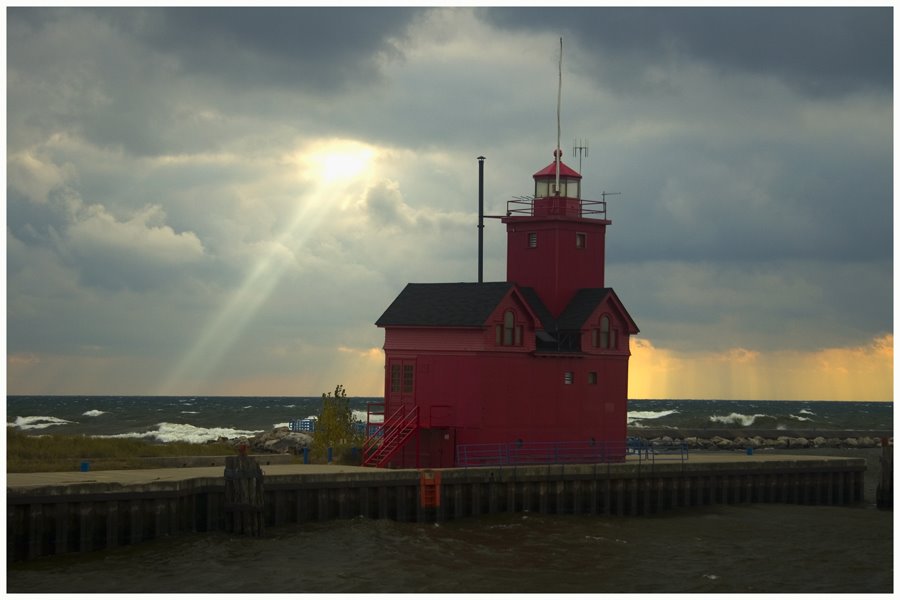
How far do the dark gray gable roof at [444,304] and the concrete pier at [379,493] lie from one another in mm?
5921

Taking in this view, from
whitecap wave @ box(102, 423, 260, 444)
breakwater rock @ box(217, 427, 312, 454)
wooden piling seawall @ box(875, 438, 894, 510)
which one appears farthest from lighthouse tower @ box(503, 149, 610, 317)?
whitecap wave @ box(102, 423, 260, 444)

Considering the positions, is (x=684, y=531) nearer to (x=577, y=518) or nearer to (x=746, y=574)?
(x=577, y=518)

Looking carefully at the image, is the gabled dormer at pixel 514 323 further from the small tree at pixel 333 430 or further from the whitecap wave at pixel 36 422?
the whitecap wave at pixel 36 422

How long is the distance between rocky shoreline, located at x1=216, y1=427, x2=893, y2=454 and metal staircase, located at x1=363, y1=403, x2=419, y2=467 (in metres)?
30.3

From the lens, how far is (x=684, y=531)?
44844mm

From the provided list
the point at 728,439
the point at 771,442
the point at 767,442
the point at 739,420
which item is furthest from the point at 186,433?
the point at 739,420

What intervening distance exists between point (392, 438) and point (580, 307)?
8994 mm

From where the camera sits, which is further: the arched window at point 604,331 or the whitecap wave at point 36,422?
the whitecap wave at point 36,422

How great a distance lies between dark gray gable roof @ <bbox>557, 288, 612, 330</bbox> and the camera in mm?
51688

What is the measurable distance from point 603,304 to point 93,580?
24.3 m

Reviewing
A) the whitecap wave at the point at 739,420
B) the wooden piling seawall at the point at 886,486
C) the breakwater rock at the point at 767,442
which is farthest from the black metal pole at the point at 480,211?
the whitecap wave at the point at 739,420

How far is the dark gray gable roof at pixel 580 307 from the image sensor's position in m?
51.7

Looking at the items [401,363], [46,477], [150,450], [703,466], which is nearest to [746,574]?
[703,466]

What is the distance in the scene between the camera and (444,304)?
50.4 m
